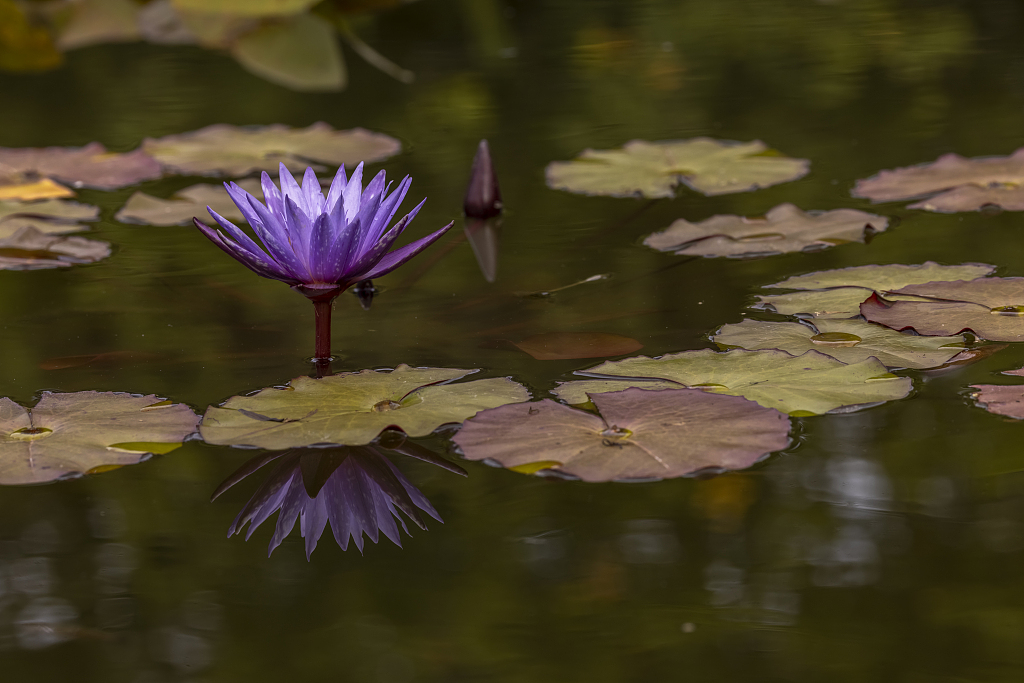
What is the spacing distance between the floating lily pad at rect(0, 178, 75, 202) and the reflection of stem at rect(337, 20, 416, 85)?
127 cm

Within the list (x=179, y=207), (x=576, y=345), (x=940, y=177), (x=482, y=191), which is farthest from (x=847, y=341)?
(x=179, y=207)

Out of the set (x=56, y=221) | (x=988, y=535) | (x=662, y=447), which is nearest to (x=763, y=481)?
(x=662, y=447)

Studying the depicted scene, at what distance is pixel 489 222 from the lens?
2.21m

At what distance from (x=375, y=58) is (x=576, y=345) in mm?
2414

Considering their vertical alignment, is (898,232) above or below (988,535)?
above

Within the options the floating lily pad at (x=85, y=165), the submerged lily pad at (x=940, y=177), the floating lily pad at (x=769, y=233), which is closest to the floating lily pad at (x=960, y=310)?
the floating lily pad at (x=769, y=233)

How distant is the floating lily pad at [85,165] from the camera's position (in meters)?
2.51

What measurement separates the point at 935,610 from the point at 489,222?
140cm

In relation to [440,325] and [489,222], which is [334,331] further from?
[489,222]

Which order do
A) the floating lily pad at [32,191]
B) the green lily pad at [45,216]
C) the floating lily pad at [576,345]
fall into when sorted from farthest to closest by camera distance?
the floating lily pad at [32,191], the green lily pad at [45,216], the floating lily pad at [576,345]

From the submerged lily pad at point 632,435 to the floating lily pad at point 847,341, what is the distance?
0.72 ft

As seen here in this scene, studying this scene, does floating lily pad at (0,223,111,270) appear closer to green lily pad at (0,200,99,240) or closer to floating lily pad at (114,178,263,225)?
green lily pad at (0,200,99,240)

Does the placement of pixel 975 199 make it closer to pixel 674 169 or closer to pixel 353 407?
pixel 674 169

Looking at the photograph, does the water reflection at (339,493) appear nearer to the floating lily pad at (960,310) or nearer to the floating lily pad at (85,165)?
the floating lily pad at (960,310)
